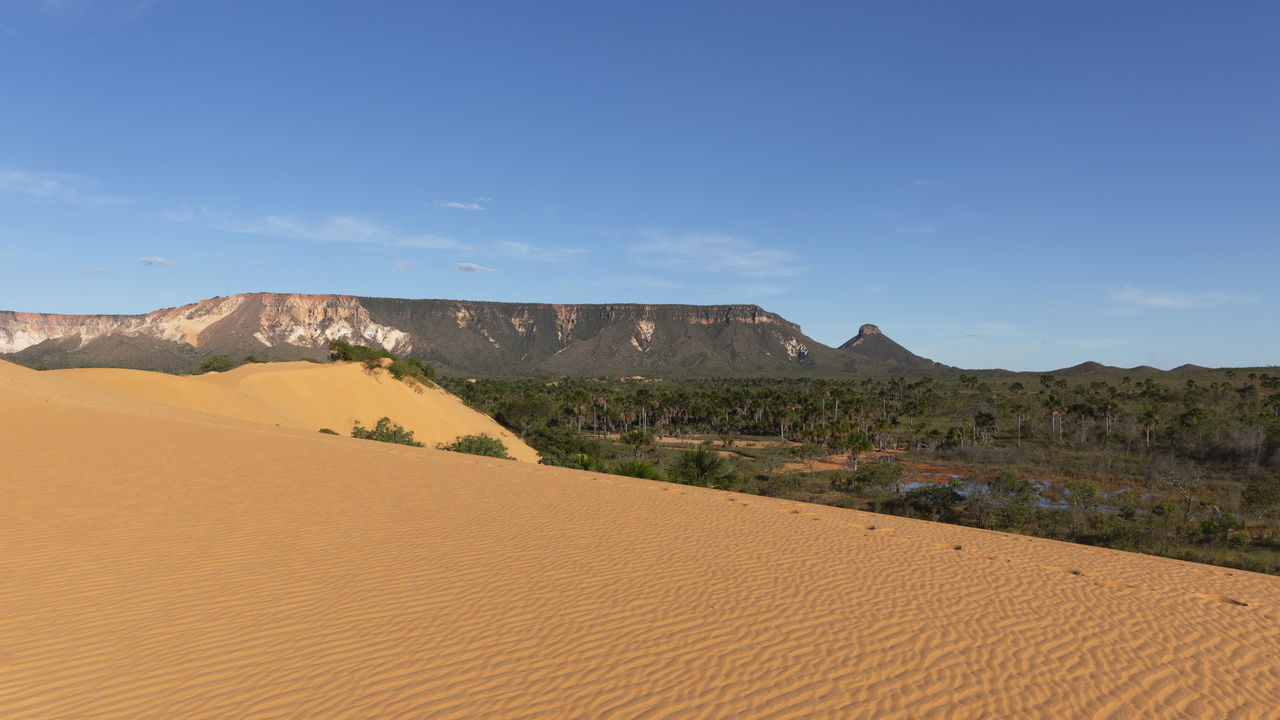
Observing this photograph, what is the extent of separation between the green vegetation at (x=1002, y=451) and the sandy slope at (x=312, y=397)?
6895mm

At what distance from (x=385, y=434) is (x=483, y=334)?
163267mm

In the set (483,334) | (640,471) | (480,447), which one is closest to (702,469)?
(640,471)

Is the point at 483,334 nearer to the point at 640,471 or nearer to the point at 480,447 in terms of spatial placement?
the point at 480,447

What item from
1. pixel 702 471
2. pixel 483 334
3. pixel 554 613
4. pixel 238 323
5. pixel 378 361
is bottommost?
pixel 702 471

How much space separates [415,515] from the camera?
37.2 feet

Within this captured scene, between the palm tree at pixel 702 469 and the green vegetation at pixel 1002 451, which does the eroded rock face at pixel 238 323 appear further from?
the palm tree at pixel 702 469

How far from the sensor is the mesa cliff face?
169 meters

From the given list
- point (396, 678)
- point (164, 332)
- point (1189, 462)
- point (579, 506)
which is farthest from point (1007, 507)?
point (164, 332)

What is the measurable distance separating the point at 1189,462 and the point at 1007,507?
27486mm

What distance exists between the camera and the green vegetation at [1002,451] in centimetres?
2844

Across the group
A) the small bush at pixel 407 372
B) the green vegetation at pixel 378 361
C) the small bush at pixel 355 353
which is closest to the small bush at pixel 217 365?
the green vegetation at pixel 378 361

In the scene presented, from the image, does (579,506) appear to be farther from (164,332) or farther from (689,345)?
(164,332)

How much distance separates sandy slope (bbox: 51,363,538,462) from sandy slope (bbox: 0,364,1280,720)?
67.8 feet

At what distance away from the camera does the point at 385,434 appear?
31.6 metres
